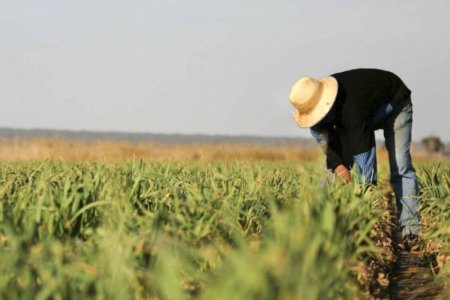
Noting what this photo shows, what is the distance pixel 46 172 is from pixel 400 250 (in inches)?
118

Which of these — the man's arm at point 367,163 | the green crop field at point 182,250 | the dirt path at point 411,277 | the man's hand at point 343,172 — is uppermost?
the man's arm at point 367,163

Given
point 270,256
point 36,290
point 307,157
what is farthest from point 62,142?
point 270,256

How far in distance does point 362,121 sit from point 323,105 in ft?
1.01

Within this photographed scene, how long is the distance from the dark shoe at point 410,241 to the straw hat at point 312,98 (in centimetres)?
132

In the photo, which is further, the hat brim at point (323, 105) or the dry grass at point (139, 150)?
the dry grass at point (139, 150)

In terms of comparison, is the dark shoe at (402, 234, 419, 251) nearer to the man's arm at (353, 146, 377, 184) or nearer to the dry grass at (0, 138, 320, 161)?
the man's arm at (353, 146, 377, 184)

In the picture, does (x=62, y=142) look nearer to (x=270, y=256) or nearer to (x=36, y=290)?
(x=36, y=290)

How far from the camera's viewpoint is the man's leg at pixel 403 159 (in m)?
6.90

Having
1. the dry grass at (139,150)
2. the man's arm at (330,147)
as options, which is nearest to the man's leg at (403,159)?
the man's arm at (330,147)

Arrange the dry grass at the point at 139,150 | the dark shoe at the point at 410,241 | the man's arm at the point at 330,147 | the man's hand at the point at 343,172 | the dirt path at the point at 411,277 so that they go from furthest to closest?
the dry grass at the point at 139,150
the dark shoe at the point at 410,241
the man's arm at the point at 330,147
the man's hand at the point at 343,172
the dirt path at the point at 411,277

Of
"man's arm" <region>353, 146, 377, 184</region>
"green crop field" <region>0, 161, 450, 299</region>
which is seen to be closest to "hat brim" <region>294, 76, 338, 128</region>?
"man's arm" <region>353, 146, 377, 184</region>

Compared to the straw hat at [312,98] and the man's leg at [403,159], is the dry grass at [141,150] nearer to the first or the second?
the man's leg at [403,159]

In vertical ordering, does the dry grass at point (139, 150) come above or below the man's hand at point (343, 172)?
above

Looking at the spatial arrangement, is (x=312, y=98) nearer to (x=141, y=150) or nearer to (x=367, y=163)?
(x=367, y=163)
